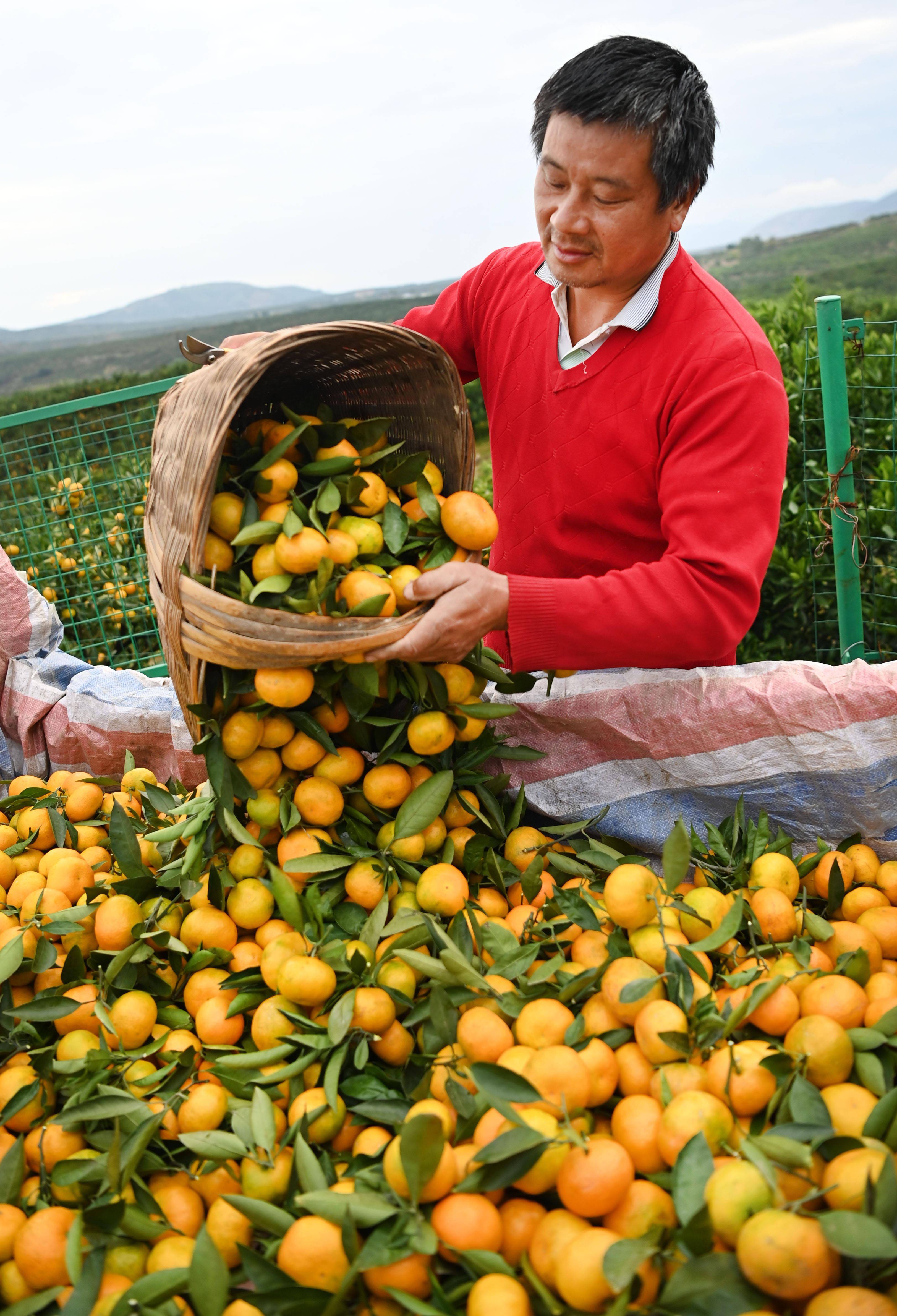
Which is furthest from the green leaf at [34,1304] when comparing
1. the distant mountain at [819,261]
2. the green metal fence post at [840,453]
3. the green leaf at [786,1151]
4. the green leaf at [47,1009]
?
the distant mountain at [819,261]

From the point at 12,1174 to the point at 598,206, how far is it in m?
1.88

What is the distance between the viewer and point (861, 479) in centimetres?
406

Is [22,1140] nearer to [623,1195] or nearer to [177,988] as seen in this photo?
[177,988]

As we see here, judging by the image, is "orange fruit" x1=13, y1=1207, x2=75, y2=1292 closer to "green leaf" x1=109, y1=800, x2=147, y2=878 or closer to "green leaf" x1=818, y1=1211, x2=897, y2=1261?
"green leaf" x1=109, y1=800, x2=147, y2=878

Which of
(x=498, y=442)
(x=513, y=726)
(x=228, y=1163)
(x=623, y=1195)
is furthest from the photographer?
(x=498, y=442)

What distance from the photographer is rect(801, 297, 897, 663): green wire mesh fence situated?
3.24 meters

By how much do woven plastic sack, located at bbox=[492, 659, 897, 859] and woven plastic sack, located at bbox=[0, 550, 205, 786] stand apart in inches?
36.6

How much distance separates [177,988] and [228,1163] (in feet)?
1.23

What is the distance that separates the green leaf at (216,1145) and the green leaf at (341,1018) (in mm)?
182

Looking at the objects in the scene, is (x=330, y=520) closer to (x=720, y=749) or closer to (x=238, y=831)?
(x=238, y=831)

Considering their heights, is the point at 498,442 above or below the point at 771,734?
above

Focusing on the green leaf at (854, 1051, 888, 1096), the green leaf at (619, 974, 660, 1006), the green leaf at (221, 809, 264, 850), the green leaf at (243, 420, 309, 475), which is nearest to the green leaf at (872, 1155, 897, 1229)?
the green leaf at (854, 1051, 888, 1096)

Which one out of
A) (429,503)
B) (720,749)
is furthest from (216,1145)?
(720,749)

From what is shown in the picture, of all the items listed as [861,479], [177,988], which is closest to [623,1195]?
[177,988]
